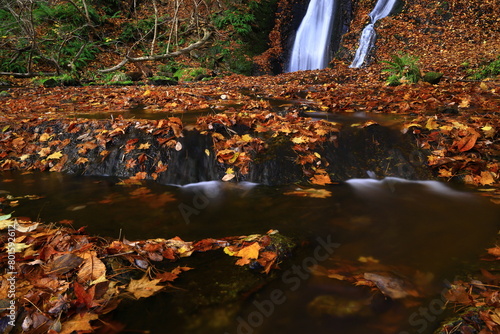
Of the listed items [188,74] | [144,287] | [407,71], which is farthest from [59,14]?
[144,287]

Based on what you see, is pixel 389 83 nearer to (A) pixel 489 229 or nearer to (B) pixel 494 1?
(A) pixel 489 229

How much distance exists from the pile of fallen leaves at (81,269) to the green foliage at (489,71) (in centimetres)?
956

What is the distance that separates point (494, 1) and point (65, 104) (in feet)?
59.8

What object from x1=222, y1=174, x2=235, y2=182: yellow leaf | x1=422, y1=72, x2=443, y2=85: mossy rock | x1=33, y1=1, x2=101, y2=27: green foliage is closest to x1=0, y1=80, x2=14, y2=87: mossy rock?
x1=33, y1=1, x2=101, y2=27: green foliage

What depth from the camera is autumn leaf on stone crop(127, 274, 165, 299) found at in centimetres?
167

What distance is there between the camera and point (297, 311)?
166cm

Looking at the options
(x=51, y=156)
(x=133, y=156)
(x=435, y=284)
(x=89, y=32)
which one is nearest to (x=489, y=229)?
(x=435, y=284)

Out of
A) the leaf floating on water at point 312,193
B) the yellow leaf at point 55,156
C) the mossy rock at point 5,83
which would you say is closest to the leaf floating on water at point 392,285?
the leaf floating on water at point 312,193

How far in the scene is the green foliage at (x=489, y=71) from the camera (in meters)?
8.39

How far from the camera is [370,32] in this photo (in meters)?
15.0

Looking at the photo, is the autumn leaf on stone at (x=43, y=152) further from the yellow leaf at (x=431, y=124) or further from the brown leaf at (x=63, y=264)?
the yellow leaf at (x=431, y=124)

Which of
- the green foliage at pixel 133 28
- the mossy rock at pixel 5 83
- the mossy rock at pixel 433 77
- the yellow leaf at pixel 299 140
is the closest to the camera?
the yellow leaf at pixel 299 140

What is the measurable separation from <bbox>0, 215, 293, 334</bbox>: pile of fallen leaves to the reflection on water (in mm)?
114

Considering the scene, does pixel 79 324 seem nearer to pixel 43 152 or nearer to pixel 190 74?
pixel 43 152
